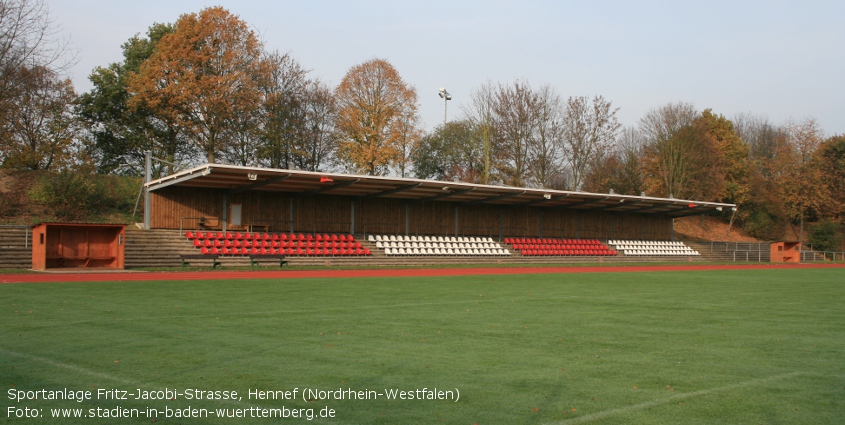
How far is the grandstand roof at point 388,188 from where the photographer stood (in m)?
29.8

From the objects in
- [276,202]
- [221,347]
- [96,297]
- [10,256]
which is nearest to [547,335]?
[221,347]

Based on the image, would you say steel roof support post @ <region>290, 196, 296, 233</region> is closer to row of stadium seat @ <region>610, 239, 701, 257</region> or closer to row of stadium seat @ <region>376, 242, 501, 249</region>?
row of stadium seat @ <region>376, 242, 501, 249</region>

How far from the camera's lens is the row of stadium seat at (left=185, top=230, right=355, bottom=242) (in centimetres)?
3092

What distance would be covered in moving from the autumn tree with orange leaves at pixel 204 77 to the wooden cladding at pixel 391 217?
260 inches

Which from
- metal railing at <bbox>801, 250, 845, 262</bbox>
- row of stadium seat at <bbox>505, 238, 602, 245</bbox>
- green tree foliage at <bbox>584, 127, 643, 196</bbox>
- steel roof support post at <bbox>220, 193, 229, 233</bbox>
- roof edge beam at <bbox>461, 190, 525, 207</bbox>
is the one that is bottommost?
metal railing at <bbox>801, 250, 845, 262</bbox>

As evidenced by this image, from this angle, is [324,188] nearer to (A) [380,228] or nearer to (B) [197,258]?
(A) [380,228]

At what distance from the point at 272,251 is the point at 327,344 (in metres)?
23.7

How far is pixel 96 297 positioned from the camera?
13656mm

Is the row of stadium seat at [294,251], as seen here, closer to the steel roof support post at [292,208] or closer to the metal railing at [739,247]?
the steel roof support post at [292,208]

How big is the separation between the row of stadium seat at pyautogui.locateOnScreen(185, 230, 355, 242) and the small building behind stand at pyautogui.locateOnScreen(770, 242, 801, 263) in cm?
3032

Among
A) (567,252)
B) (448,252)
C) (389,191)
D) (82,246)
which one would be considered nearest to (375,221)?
(389,191)

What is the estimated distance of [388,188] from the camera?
35.0 metres

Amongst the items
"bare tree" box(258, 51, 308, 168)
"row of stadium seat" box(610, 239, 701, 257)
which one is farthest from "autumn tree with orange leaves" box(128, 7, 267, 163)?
"row of stadium seat" box(610, 239, 701, 257)

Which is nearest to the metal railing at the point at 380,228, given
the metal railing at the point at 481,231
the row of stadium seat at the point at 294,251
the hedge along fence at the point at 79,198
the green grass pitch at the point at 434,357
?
the row of stadium seat at the point at 294,251
